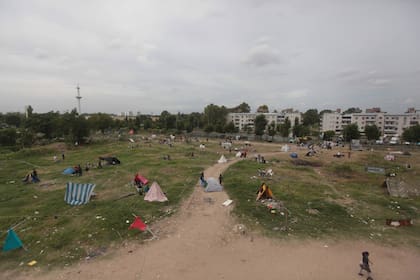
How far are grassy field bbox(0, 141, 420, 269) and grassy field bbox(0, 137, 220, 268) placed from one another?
0.05m

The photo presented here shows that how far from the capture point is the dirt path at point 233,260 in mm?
8422

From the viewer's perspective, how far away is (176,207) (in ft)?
47.5

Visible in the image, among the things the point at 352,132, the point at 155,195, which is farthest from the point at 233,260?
the point at 352,132

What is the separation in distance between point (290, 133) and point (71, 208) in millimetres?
61655

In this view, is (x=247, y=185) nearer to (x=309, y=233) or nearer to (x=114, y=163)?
(x=309, y=233)

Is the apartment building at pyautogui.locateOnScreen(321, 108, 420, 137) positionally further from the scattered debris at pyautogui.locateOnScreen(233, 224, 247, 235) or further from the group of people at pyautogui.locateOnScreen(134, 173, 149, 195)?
the group of people at pyautogui.locateOnScreen(134, 173, 149, 195)

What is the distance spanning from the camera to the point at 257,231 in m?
11.5

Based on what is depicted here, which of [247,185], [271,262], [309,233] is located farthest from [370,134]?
[271,262]

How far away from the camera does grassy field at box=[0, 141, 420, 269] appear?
10781 millimetres

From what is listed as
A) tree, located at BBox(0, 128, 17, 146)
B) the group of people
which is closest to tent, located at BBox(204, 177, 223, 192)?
the group of people

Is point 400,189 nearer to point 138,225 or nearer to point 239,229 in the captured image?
point 239,229

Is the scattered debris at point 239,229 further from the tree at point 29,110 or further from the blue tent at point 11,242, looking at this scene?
the tree at point 29,110

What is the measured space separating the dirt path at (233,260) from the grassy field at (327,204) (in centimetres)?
109

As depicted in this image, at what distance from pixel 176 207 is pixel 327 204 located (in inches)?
409
